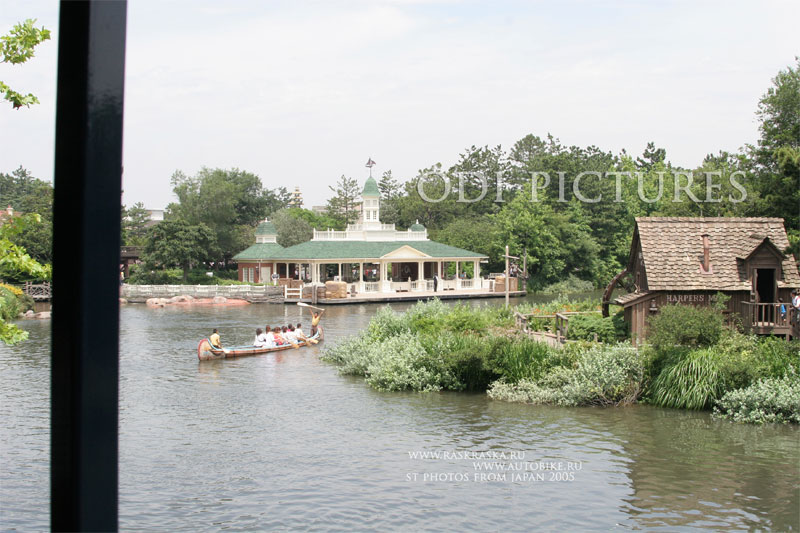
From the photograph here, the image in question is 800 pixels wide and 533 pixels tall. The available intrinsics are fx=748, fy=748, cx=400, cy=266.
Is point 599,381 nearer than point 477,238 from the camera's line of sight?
Yes

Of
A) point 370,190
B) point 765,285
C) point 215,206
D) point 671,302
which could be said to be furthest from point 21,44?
point 215,206

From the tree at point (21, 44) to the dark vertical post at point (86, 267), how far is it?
826 centimetres

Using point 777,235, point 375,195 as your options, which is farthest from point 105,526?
point 375,195

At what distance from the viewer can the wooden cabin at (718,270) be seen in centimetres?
1894

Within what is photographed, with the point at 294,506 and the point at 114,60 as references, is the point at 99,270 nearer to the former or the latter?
the point at 114,60

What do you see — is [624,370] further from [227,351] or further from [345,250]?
[345,250]

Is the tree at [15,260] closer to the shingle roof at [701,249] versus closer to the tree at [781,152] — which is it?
the shingle roof at [701,249]

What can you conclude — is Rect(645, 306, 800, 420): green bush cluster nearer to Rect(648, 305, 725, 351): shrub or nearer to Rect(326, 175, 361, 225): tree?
Rect(648, 305, 725, 351): shrub

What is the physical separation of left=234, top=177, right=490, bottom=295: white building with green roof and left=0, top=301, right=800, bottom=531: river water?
33770mm

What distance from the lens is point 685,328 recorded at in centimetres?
1711

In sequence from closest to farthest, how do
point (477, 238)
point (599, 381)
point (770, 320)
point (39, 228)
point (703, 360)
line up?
point (703, 360) → point (599, 381) → point (770, 320) → point (39, 228) → point (477, 238)

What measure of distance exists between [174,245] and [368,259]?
631 inches

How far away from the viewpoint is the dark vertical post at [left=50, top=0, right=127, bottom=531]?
161cm

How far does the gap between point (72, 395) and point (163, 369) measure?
24.0 metres
